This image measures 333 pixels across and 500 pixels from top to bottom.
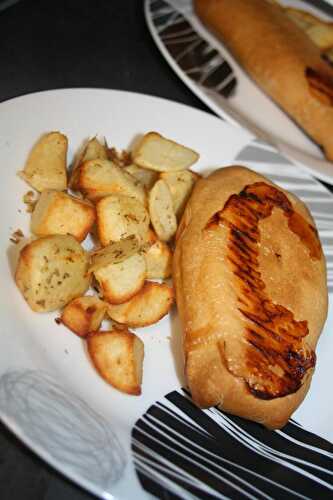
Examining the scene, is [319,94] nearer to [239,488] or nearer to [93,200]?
[93,200]

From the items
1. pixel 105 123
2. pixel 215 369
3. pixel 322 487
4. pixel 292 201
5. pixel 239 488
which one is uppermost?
pixel 105 123

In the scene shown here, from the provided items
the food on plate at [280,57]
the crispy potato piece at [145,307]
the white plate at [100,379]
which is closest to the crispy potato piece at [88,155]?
the white plate at [100,379]

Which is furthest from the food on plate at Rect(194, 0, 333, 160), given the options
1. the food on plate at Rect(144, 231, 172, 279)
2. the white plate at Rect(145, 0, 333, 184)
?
the food on plate at Rect(144, 231, 172, 279)

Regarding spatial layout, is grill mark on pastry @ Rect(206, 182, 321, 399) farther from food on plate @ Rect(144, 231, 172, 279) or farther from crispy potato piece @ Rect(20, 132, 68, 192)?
crispy potato piece @ Rect(20, 132, 68, 192)

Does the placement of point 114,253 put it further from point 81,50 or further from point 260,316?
point 81,50

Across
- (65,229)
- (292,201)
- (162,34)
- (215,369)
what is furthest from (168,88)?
(215,369)

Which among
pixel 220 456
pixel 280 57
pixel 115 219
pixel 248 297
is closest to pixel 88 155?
pixel 115 219
